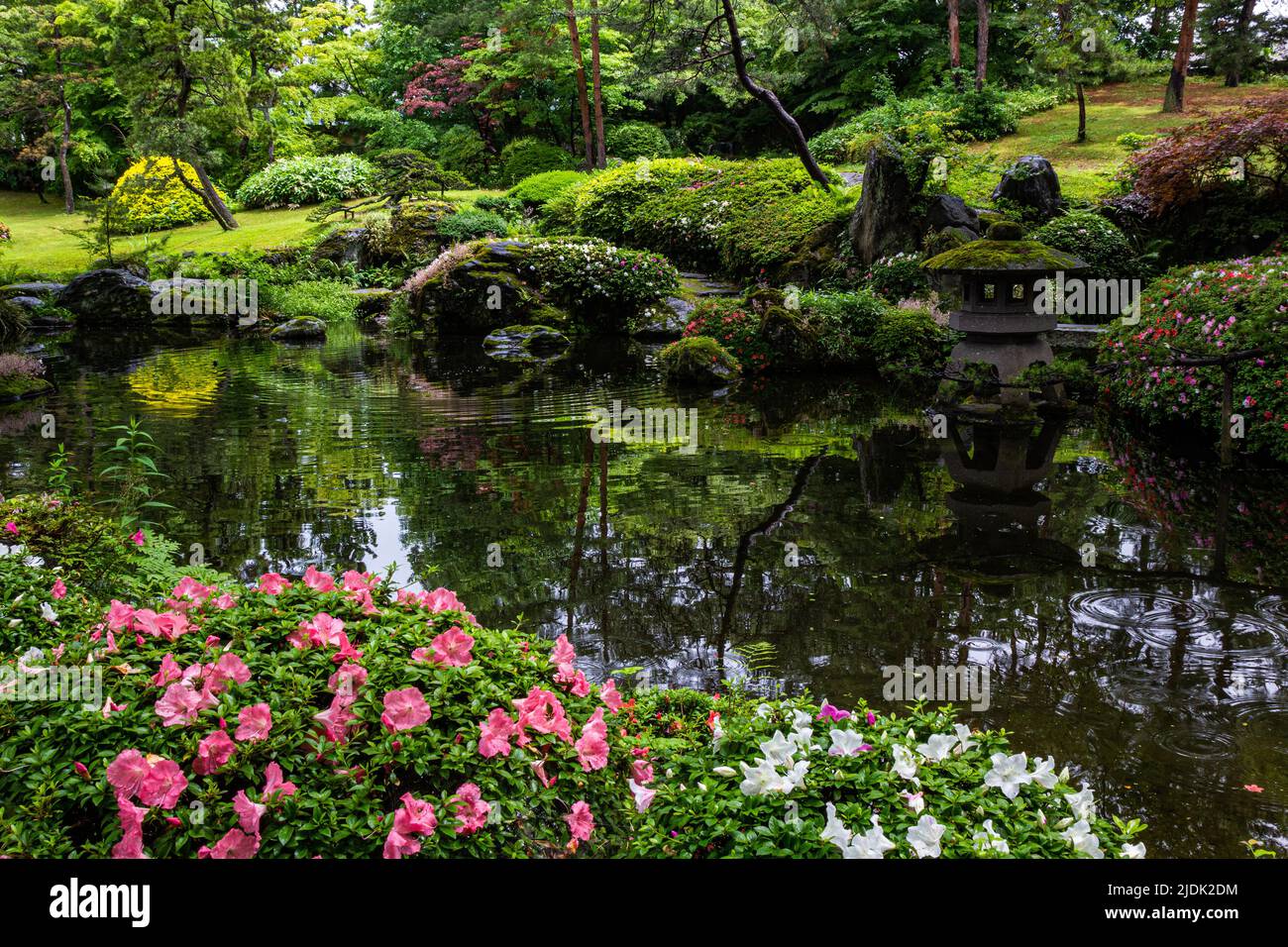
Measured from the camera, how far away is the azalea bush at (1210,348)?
8648mm

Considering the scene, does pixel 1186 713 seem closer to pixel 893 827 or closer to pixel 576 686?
pixel 893 827

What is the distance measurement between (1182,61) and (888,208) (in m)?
12.9

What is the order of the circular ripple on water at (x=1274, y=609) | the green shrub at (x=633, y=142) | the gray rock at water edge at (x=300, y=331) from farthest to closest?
the green shrub at (x=633, y=142), the gray rock at water edge at (x=300, y=331), the circular ripple on water at (x=1274, y=609)

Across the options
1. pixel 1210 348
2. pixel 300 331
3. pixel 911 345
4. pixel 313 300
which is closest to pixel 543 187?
pixel 313 300

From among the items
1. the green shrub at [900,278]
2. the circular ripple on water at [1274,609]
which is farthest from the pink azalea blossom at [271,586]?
the green shrub at [900,278]

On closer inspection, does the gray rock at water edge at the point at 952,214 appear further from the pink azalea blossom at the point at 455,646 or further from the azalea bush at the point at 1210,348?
the pink azalea blossom at the point at 455,646

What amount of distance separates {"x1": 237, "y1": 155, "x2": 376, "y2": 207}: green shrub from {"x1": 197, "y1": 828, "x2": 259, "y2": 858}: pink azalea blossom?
100 ft

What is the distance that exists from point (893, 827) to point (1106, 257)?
15.7 m

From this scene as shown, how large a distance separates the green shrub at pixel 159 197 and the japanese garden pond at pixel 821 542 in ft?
64.0

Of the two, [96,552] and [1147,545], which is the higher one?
[96,552]

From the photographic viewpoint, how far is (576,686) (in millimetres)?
2834

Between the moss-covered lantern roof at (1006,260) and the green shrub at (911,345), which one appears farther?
the green shrub at (911,345)

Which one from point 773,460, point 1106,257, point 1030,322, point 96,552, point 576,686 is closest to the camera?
point 576,686

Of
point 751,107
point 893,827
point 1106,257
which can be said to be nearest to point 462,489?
point 893,827
